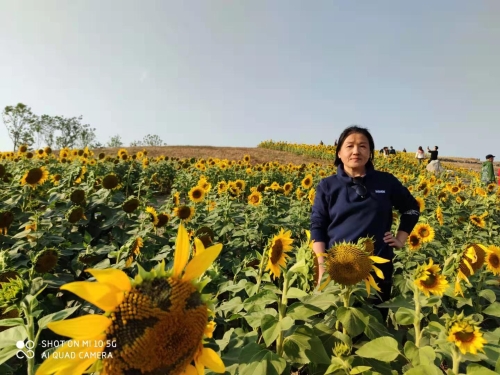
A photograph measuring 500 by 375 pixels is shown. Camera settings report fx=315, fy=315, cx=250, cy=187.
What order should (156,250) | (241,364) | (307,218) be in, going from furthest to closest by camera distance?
1. (307,218)
2. (156,250)
3. (241,364)

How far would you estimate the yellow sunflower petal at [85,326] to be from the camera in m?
0.69

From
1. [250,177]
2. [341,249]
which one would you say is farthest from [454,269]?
[250,177]

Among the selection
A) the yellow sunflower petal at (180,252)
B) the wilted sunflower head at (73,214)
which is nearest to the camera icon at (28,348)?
the yellow sunflower petal at (180,252)

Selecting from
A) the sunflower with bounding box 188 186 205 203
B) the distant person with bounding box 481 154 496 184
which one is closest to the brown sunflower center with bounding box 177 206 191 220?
the sunflower with bounding box 188 186 205 203

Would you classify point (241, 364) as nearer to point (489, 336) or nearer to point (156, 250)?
point (489, 336)

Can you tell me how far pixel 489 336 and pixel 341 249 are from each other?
0.90m

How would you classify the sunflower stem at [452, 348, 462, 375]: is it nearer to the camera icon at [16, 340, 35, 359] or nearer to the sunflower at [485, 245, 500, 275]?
the sunflower at [485, 245, 500, 275]

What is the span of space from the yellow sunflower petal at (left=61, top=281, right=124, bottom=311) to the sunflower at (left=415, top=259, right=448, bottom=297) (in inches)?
61.0

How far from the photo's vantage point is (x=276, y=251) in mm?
1733

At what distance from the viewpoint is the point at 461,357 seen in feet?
4.38

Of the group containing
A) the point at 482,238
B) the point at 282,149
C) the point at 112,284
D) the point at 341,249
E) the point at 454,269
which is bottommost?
the point at 482,238

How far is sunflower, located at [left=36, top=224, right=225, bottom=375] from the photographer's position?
68cm

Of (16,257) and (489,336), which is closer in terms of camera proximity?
(489,336)

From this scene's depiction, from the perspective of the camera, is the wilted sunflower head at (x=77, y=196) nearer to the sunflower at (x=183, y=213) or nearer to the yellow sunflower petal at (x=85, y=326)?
the sunflower at (x=183, y=213)
